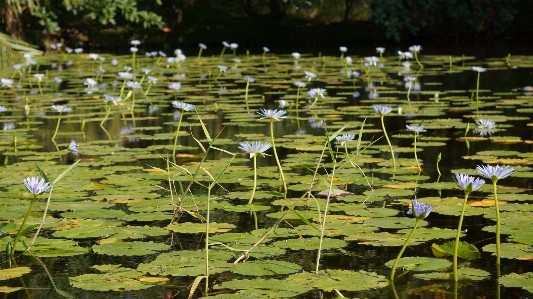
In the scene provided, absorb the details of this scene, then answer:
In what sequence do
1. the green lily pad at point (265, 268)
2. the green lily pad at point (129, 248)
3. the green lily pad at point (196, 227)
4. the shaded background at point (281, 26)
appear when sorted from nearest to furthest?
the green lily pad at point (265, 268) → the green lily pad at point (129, 248) → the green lily pad at point (196, 227) → the shaded background at point (281, 26)

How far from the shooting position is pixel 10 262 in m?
2.48

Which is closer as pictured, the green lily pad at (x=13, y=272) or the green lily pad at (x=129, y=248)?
the green lily pad at (x=13, y=272)

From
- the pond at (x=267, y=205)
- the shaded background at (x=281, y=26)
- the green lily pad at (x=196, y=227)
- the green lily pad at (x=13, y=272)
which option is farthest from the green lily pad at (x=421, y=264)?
the shaded background at (x=281, y=26)

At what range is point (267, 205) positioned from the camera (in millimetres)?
3225

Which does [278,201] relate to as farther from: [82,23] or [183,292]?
[82,23]

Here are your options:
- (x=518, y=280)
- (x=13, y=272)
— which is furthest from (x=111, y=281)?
(x=518, y=280)

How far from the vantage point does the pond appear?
7.46 feet

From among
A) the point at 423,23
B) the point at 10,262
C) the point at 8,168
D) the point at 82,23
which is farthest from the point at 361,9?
the point at 10,262

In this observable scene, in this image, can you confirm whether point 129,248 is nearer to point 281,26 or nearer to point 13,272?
point 13,272

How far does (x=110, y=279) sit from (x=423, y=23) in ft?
45.9

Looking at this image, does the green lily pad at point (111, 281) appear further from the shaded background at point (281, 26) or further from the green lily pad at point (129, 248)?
the shaded background at point (281, 26)

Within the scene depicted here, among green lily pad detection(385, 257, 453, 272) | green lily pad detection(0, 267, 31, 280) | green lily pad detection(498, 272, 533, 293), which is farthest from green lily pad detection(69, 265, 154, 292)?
green lily pad detection(498, 272, 533, 293)

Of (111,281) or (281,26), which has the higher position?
(281,26)

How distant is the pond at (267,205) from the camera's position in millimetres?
2273
